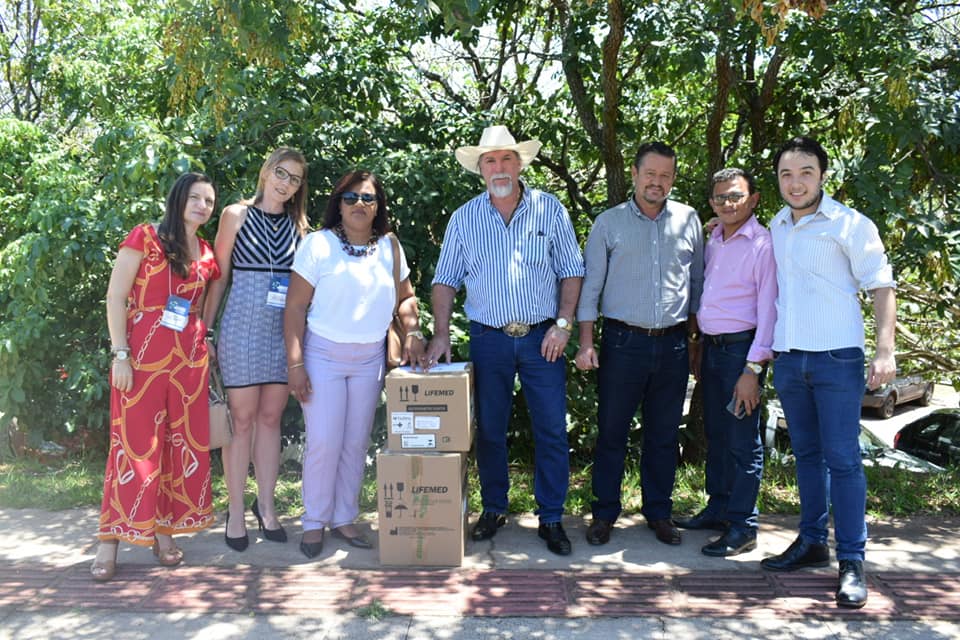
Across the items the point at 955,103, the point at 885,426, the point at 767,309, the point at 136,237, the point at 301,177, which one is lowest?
the point at 885,426

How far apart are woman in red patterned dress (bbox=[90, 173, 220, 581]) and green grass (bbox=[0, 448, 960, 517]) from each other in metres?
1.11

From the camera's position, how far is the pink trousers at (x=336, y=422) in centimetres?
418

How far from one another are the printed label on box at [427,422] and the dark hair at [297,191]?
116cm

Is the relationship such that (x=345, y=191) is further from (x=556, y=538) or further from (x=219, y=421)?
(x=556, y=538)

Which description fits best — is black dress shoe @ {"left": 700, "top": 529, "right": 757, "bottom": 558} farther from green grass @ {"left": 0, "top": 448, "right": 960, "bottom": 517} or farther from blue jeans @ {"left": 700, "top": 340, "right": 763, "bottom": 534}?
green grass @ {"left": 0, "top": 448, "right": 960, "bottom": 517}

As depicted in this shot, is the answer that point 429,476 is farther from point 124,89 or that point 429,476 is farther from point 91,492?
point 124,89

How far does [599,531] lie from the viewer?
14.3 ft

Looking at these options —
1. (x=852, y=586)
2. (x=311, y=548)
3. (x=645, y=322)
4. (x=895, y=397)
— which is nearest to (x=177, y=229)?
(x=311, y=548)

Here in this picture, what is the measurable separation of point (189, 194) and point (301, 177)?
1.84 ft

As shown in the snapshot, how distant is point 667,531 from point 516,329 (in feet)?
4.38

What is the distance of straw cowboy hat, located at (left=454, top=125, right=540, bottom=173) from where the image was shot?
427 cm

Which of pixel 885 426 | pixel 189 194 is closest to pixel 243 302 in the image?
pixel 189 194

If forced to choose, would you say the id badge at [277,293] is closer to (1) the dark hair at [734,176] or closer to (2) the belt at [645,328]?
(2) the belt at [645,328]

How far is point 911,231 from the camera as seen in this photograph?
466cm
